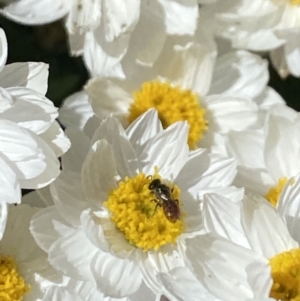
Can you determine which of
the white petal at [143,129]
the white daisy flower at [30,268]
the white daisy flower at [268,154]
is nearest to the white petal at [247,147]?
the white daisy flower at [268,154]

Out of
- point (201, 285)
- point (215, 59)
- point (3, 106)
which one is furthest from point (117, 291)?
point (215, 59)

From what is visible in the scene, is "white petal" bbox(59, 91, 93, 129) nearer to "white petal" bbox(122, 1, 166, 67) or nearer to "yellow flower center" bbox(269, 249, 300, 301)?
"white petal" bbox(122, 1, 166, 67)

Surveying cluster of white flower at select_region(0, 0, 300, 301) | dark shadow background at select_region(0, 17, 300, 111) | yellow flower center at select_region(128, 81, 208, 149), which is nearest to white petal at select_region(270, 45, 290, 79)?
cluster of white flower at select_region(0, 0, 300, 301)

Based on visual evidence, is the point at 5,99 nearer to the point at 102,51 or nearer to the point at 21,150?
the point at 21,150

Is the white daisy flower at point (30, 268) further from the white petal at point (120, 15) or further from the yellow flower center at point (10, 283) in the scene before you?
the white petal at point (120, 15)

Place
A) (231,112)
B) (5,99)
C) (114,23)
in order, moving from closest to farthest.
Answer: (5,99)
(114,23)
(231,112)

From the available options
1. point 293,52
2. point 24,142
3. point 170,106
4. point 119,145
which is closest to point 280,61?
point 293,52
